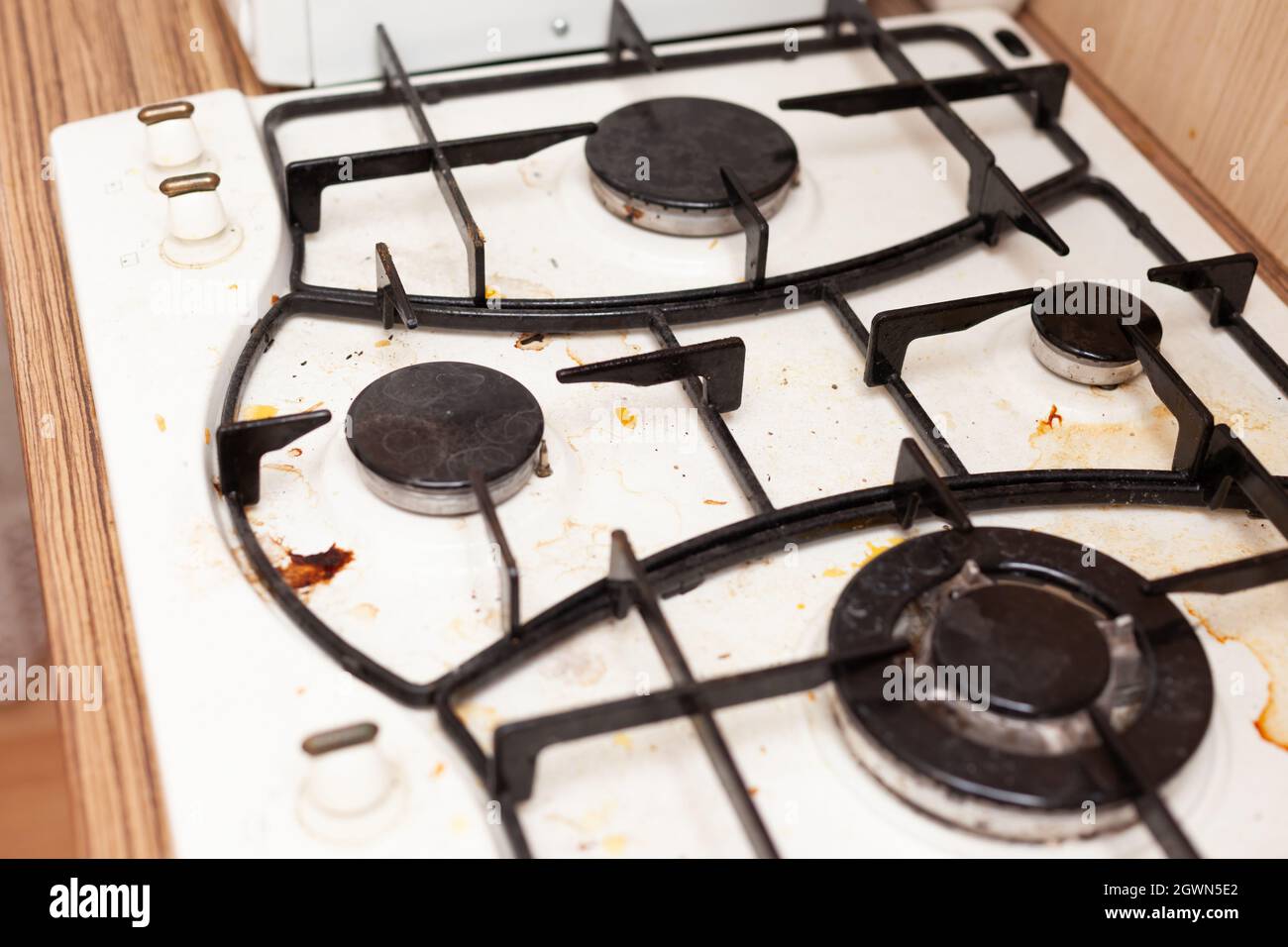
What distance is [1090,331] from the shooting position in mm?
766

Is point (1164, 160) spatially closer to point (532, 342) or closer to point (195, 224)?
point (532, 342)

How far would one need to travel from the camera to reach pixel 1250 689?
2.03ft

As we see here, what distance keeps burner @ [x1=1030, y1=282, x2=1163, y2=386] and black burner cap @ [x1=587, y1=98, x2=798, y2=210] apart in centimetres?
18

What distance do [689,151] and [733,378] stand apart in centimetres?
20

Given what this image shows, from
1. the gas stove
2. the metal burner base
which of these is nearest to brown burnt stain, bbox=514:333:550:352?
the gas stove

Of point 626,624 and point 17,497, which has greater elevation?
point 626,624

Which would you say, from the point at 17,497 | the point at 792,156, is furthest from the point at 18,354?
the point at 792,156

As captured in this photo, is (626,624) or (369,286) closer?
(626,624)

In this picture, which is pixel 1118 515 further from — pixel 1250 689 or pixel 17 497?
pixel 17 497

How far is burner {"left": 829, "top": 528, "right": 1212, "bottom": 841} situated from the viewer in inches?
21.3

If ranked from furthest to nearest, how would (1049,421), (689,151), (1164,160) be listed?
1. (1164,160)
2. (689,151)
3. (1049,421)

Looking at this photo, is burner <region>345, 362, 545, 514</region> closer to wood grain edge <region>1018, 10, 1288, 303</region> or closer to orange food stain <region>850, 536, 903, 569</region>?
orange food stain <region>850, 536, 903, 569</region>

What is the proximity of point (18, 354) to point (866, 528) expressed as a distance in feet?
1.55

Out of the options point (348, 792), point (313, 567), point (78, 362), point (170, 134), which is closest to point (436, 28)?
point (170, 134)
